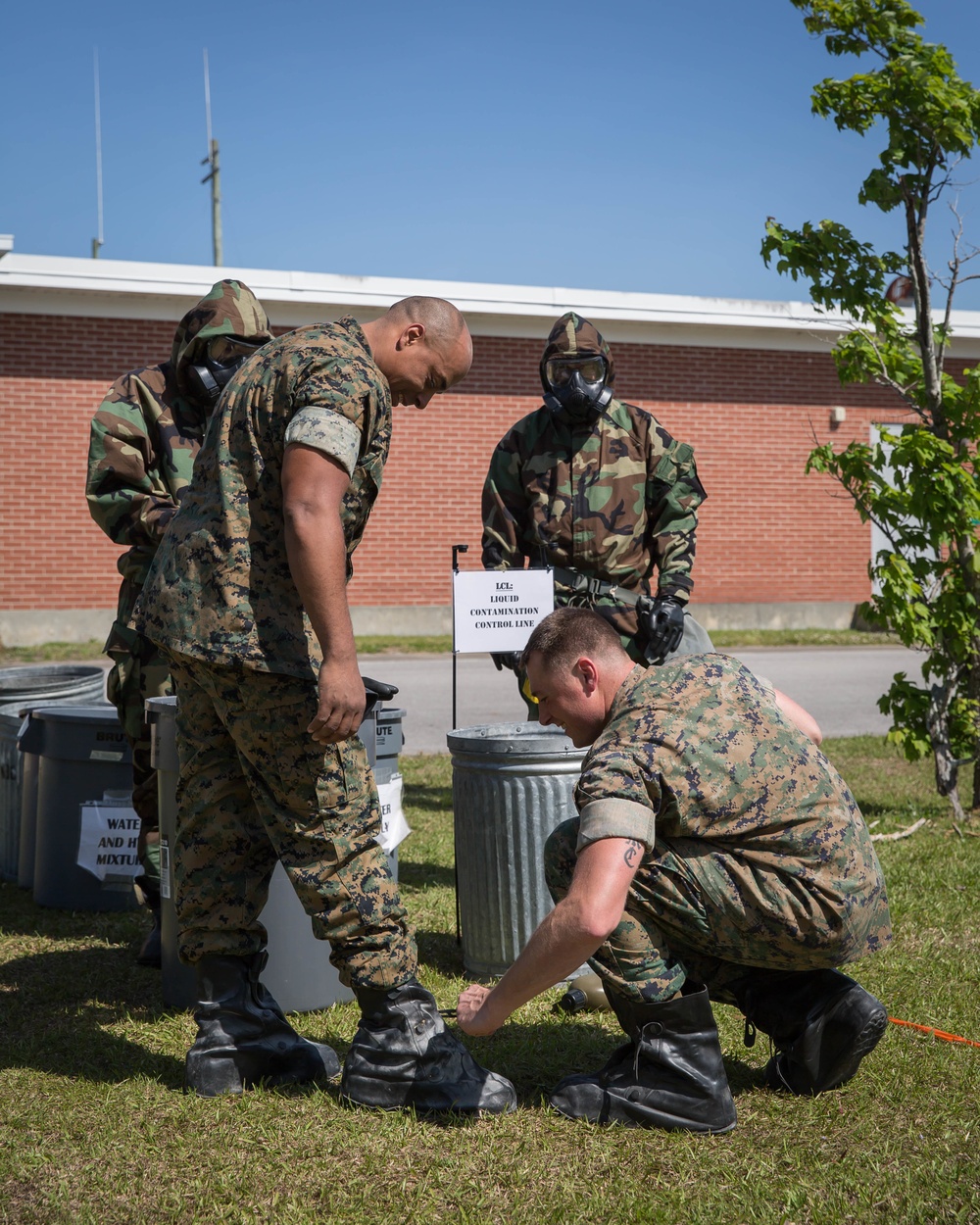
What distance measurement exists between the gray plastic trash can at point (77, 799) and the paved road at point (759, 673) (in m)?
3.77

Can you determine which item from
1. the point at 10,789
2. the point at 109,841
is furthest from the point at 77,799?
the point at 10,789

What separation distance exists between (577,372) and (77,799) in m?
2.74

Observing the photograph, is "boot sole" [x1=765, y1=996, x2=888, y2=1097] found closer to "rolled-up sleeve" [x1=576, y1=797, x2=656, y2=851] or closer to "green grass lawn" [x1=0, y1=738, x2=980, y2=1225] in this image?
"green grass lawn" [x1=0, y1=738, x2=980, y2=1225]

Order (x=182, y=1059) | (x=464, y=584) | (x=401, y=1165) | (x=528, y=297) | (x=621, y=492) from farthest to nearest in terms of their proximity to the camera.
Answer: (x=528, y=297) < (x=621, y=492) < (x=464, y=584) < (x=182, y=1059) < (x=401, y=1165)

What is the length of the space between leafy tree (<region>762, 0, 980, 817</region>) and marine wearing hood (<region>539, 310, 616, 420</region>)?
169cm

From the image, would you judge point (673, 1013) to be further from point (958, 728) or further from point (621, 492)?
point (958, 728)

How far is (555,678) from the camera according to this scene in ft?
9.74

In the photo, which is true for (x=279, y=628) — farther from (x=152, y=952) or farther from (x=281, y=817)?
(x=152, y=952)

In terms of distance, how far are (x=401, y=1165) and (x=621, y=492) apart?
304 centimetres

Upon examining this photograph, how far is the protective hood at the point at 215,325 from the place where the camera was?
4.37 meters

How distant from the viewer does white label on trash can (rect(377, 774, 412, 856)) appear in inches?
164

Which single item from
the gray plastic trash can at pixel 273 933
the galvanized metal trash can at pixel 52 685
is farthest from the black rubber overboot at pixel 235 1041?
the galvanized metal trash can at pixel 52 685

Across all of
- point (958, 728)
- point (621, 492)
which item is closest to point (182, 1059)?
point (621, 492)

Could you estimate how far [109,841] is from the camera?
504 cm
